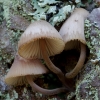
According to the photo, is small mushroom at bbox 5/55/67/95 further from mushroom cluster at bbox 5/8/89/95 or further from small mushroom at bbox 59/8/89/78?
small mushroom at bbox 59/8/89/78

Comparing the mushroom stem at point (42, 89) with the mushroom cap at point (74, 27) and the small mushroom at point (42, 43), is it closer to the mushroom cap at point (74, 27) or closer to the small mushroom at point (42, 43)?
the small mushroom at point (42, 43)

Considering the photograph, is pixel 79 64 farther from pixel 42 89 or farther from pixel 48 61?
pixel 42 89

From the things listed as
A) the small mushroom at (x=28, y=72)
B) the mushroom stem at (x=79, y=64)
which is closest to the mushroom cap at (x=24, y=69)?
the small mushroom at (x=28, y=72)

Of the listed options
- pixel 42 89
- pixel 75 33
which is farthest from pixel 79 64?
pixel 42 89

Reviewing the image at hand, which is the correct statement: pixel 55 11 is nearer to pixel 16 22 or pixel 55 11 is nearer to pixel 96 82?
pixel 16 22

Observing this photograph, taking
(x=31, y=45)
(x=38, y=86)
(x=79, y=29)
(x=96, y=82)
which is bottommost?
(x=38, y=86)

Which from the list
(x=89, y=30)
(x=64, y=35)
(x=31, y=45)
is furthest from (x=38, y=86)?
(x=89, y=30)

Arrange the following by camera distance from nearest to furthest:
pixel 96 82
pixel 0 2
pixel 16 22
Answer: pixel 96 82
pixel 16 22
pixel 0 2
